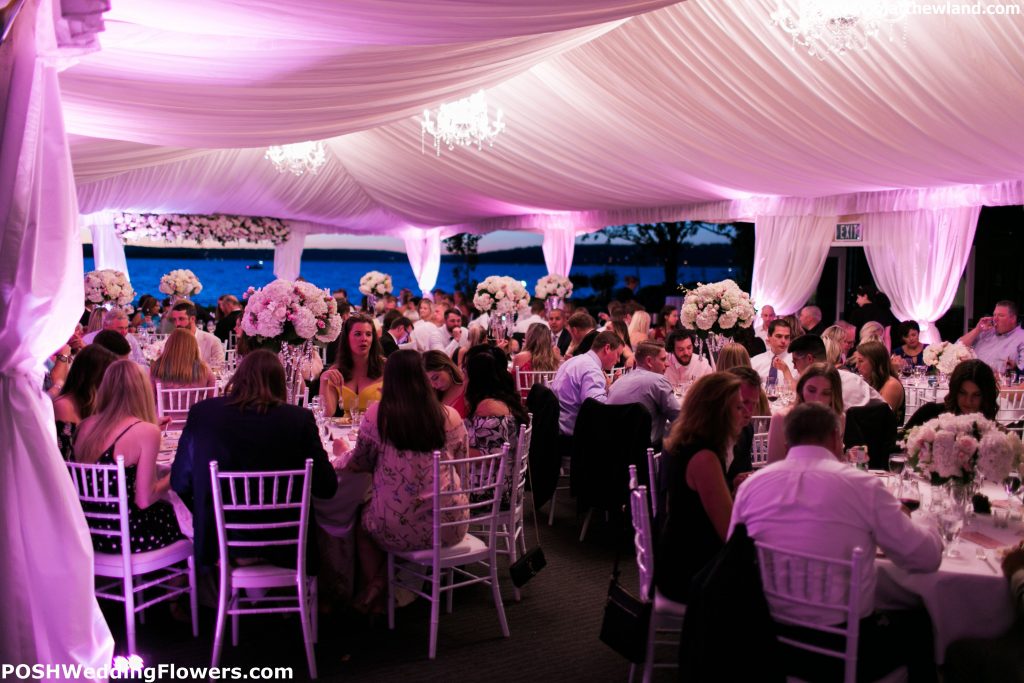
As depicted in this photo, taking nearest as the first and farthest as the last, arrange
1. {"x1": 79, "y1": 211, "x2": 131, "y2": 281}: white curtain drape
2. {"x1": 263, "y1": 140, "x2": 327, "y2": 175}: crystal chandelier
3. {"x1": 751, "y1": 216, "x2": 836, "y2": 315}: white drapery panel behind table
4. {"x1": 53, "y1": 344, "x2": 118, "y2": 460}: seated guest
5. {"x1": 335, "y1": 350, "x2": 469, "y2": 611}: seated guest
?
1. {"x1": 335, "y1": 350, "x2": 469, "y2": 611}: seated guest
2. {"x1": 53, "y1": 344, "x2": 118, "y2": 460}: seated guest
3. {"x1": 263, "y1": 140, "x2": 327, "y2": 175}: crystal chandelier
4. {"x1": 751, "y1": 216, "x2": 836, "y2": 315}: white drapery panel behind table
5. {"x1": 79, "y1": 211, "x2": 131, "y2": 281}: white curtain drape

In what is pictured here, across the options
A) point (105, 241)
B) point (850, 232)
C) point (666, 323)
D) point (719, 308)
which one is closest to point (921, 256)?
point (850, 232)

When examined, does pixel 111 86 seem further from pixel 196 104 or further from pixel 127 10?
pixel 127 10

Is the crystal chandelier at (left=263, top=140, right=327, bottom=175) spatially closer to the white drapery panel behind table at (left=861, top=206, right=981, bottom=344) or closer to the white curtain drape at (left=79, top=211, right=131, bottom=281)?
the white drapery panel behind table at (left=861, top=206, right=981, bottom=344)

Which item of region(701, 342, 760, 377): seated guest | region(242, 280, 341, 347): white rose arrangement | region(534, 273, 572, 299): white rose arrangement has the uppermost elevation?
region(534, 273, 572, 299): white rose arrangement

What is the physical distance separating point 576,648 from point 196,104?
3.40 m

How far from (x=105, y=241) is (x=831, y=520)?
603 inches

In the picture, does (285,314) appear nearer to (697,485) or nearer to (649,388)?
(649,388)

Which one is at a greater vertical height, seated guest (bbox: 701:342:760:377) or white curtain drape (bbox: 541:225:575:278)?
white curtain drape (bbox: 541:225:575:278)

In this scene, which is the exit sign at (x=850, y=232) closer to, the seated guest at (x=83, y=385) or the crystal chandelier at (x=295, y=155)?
the crystal chandelier at (x=295, y=155)

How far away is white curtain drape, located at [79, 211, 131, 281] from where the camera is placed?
15.2 m

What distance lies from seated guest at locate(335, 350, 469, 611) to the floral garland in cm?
1313

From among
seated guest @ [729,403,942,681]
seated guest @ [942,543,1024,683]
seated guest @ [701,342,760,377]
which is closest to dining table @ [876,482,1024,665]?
seated guest @ [942,543,1024,683]

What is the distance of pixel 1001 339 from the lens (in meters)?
8.02

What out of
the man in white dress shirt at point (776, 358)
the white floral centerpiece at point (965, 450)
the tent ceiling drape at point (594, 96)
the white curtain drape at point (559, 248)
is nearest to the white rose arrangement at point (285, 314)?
the tent ceiling drape at point (594, 96)
